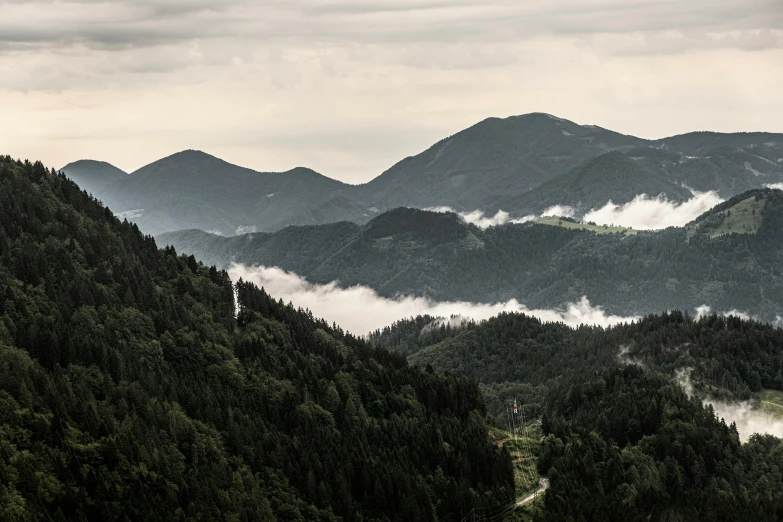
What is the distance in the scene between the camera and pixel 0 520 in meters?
186

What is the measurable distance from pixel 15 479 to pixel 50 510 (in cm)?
809

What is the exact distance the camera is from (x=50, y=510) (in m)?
198

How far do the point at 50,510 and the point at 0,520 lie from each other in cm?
1246

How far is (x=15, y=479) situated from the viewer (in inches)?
7790

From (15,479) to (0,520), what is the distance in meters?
12.4
